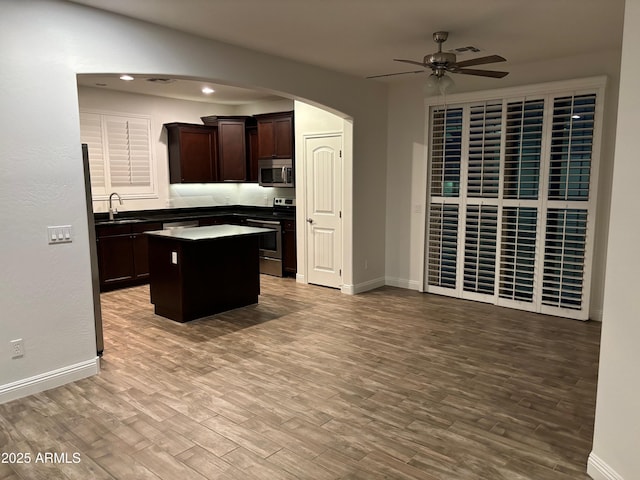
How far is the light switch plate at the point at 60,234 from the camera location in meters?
3.39

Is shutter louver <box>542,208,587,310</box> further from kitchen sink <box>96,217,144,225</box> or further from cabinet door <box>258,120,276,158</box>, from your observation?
kitchen sink <box>96,217,144,225</box>

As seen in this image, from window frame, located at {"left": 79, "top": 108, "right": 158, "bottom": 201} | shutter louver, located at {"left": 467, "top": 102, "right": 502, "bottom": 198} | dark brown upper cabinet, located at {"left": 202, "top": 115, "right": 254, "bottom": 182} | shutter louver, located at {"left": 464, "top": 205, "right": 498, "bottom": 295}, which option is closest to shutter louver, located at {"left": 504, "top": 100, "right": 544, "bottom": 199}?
shutter louver, located at {"left": 467, "top": 102, "right": 502, "bottom": 198}

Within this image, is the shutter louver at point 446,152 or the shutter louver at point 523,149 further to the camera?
the shutter louver at point 446,152

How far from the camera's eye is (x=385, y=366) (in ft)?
12.9

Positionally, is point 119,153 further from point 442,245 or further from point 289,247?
point 442,245

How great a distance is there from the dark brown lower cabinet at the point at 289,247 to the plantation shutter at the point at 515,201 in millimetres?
2016

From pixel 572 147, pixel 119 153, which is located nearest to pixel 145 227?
pixel 119 153

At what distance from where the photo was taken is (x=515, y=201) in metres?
A: 5.46

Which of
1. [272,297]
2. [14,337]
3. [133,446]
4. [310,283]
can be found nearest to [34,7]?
[14,337]

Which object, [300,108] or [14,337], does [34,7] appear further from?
[300,108]

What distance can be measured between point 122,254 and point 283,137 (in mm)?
2895

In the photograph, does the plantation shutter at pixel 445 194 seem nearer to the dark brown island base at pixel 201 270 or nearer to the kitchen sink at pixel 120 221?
the dark brown island base at pixel 201 270

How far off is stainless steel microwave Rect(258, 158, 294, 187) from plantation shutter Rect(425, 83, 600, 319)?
2185 mm

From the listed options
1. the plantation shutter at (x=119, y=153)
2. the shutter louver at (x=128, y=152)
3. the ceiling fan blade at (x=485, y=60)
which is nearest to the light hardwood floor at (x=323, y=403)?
the ceiling fan blade at (x=485, y=60)
